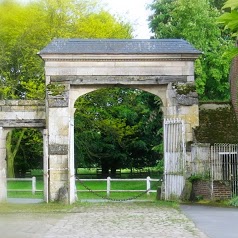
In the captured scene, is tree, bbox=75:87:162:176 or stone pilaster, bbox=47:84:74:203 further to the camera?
tree, bbox=75:87:162:176

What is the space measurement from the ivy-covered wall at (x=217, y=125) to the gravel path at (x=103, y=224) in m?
3.67

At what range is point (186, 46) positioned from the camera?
21438mm

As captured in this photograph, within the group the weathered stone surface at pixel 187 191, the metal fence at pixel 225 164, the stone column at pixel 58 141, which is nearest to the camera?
the metal fence at pixel 225 164

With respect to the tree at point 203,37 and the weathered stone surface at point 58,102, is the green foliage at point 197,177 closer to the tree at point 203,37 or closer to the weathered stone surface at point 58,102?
the weathered stone surface at point 58,102

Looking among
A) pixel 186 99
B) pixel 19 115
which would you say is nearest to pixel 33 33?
pixel 19 115

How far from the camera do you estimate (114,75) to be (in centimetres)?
2102

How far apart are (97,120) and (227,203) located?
15.9m

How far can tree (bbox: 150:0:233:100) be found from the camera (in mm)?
31000

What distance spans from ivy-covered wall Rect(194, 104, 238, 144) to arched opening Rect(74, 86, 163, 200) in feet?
22.2

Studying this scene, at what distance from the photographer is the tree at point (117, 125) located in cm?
3353

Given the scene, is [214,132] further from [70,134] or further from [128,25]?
[128,25]

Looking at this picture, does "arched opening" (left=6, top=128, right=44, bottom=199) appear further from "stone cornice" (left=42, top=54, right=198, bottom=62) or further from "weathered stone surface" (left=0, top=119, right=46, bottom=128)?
"stone cornice" (left=42, top=54, right=198, bottom=62)

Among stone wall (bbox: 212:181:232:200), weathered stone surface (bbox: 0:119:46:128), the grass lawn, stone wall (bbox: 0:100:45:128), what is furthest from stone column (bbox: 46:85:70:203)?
stone wall (bbox: 212:181:232:200)

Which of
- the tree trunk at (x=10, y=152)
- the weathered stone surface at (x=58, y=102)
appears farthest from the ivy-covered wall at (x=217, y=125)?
the tree trunk at (x=10, y=152)
